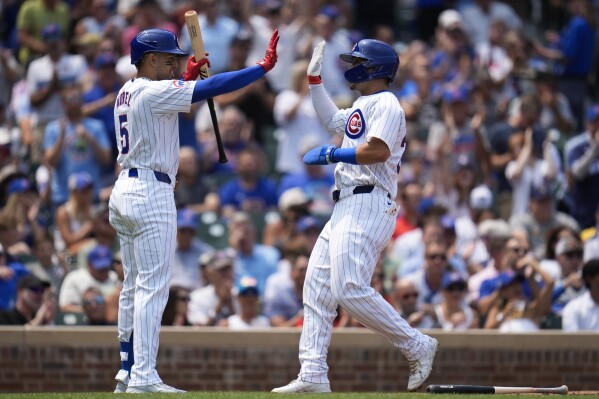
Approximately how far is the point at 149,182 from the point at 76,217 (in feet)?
16.7

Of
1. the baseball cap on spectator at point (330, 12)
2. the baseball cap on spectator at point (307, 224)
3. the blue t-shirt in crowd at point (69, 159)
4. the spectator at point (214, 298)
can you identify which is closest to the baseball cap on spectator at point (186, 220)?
the spectator at point (214, 298)

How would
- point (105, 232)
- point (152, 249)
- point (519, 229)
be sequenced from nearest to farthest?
point (152, 249) < point (105, 232) < point (519, 229)

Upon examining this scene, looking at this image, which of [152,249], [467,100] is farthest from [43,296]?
[467,100]

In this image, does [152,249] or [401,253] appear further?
[401,253]

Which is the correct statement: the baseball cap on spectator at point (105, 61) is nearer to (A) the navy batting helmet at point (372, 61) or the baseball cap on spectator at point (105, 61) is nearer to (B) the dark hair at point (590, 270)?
(B) the dark hair at point (590, 270)

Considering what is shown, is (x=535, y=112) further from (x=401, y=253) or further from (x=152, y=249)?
(x=152, y=249)

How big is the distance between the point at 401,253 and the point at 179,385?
3.10 meters

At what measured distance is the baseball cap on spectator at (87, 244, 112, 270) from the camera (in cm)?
1194

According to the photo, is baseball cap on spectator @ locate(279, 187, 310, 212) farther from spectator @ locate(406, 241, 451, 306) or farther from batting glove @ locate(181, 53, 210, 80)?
batting glove @ locate(181, 53, 210, 80)

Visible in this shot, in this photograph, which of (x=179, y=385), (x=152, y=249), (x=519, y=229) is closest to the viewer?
(x=152, y=249)

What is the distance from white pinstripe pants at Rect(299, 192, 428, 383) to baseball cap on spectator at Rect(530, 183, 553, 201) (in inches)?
225

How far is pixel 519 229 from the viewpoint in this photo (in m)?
13.7

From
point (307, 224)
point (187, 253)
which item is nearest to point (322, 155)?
point (307, 224)

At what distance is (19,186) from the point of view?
13.2 metres
